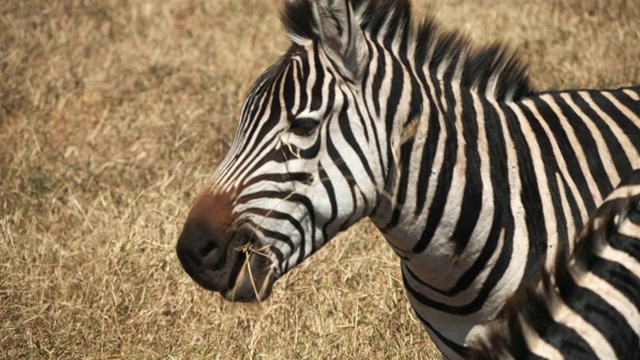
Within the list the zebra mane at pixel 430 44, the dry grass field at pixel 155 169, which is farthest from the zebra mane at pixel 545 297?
the dry grass field at pixel 155 169

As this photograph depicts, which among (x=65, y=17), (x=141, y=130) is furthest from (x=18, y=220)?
(x=65, y=17)

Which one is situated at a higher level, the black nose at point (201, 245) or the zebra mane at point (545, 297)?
the zebra mane at point (545, 297)

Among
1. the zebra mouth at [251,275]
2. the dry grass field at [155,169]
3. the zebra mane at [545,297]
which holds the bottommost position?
the dry grass field at [155,169]

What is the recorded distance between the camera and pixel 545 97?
13.2 feet

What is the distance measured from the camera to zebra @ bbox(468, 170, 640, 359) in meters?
2.48

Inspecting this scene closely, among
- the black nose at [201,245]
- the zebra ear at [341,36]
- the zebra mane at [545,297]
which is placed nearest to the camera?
the zebra mane at [545,297]

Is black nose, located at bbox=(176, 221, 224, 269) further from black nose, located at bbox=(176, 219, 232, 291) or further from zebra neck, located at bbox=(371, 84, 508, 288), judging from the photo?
zebra neck, located at bbox=(371, 84, 508, 288)

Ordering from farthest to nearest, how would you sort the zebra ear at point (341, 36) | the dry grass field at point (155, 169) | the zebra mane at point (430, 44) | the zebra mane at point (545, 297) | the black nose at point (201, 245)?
the dry grass field at point (155, 169) → the zebra mane at point (430, 44) → the zebra ear at point (341, 36) → the black nose at point (201, 245) → the zebra mane at point (545, 297)

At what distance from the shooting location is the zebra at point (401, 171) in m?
3.52

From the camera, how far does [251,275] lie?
3.53 metres

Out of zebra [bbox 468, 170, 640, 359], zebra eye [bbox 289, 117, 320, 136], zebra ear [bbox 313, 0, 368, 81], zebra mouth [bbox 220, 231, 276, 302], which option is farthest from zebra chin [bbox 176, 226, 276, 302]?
zebra [bbox 468, 170, 640, 359]

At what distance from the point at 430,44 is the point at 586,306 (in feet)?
5.00

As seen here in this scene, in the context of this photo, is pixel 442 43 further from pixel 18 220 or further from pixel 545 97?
pixel 18 220

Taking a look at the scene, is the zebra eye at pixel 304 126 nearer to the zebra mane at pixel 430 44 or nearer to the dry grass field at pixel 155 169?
the zebra mane at pixel 430 44
